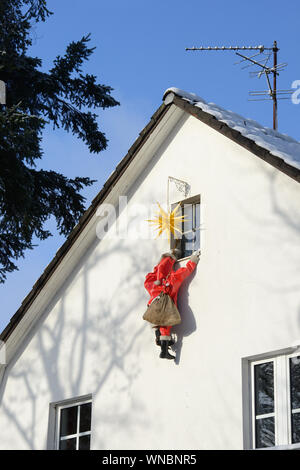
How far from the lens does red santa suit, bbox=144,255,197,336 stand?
37.1 ft

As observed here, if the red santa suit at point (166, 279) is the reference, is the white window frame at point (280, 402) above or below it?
below

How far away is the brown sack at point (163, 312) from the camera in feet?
36.3

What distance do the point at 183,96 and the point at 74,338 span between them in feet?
11.6

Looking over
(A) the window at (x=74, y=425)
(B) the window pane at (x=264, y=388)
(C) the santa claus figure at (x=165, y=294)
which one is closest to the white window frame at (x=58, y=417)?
(A) the window at (x=74, y=425)

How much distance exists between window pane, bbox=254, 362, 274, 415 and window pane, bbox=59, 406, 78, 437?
316 centimetres

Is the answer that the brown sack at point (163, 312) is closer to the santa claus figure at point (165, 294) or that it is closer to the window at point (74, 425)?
the santa claus figure at point (165, 294)

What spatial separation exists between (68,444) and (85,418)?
1.48 feet

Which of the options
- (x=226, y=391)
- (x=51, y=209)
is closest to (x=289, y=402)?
(x=226, y=391)

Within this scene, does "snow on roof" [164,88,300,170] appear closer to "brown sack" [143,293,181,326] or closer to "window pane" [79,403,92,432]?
"brown sack" [143,293,181,326]

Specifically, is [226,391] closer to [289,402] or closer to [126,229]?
[289,402]

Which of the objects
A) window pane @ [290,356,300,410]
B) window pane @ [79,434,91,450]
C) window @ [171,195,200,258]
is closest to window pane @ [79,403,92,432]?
window pane @ [79,434,91,450]

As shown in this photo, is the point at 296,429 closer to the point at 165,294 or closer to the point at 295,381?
the point at 295,381

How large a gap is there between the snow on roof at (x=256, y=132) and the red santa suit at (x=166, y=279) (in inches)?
66.5

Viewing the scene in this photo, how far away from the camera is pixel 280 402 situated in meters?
9.95
